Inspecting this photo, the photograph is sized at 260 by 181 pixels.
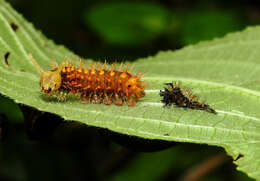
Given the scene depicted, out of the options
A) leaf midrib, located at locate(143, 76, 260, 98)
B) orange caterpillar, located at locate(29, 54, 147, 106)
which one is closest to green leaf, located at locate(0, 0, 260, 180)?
leaf midrib, located at locate(143, 76, 260, 98)

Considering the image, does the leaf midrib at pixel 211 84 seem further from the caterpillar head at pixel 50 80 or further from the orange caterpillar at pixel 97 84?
the caterpillar head at pixel 50 80

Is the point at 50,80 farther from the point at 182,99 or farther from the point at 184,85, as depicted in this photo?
the point at 184,85

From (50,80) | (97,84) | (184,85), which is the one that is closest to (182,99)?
(184,85)

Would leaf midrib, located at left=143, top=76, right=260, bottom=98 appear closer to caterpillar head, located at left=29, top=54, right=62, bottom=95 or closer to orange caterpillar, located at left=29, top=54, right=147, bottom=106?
orange caterpillar, located at left=29, top=54, right=147, bottom=106

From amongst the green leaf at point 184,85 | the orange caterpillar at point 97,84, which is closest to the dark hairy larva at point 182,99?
the green leaf at point 184,85

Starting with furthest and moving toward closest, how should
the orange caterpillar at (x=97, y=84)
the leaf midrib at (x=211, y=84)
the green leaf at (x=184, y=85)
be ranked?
the orange caterpillar at (x=97, y=84)
the leaf midrib at (x=211, y=84)
the green leaf at (x=184, y=85)
